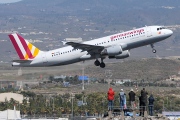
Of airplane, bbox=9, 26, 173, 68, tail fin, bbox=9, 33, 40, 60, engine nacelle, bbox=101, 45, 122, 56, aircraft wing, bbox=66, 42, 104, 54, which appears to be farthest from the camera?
tail fin, bbox=9, 33, 40, 60

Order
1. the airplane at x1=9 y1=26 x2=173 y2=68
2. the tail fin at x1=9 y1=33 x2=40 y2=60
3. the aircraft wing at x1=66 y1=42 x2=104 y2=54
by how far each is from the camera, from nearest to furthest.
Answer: the airplane at x1=9 y1=26 x2=173 y2=68, the aircraft wing at x1=66 y1=42 x2=104 y2=54, the tail fin at x1=9 y1=33 x2=40 y2=60

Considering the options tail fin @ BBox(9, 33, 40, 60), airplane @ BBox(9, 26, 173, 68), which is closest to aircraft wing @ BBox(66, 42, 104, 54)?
airplane @ BBox(9, 26, 173, 68)

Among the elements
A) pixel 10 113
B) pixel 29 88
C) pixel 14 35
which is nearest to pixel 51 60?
pixel 14 35

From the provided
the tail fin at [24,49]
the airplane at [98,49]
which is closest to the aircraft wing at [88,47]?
the airplane at [98,49]

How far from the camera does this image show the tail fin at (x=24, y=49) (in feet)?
345

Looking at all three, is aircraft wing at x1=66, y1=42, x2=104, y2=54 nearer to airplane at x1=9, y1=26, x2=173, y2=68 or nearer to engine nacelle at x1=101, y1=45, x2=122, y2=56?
airplane at x1=9, y1=26, x2=173, y2=68

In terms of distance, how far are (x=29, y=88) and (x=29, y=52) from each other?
63.8m

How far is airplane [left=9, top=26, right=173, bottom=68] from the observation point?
9662 cm

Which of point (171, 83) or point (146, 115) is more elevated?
point (171, 83)

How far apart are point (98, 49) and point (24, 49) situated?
12.1 metres

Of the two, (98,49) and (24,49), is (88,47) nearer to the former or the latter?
(98,49)

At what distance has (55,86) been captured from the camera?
17350 centimetres

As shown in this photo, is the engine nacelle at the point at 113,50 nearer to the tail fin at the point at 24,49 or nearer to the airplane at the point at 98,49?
the airplane at the point at 98,49

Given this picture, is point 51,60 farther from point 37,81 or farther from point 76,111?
point 37,81
